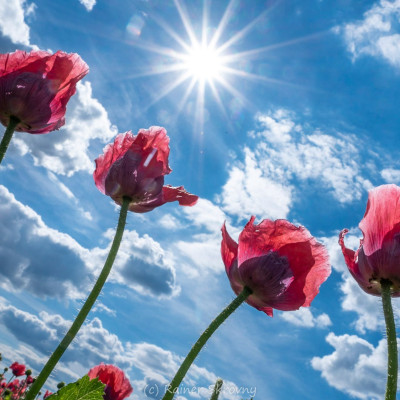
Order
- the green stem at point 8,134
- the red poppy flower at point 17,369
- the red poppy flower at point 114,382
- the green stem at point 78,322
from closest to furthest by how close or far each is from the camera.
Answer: the green stem at point 78,322 → the green stem at point 8,134 → the red poppy flower at point 114,382 → the red poppy flower at point 17,369

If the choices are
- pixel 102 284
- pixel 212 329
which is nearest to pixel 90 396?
pixel 102 284

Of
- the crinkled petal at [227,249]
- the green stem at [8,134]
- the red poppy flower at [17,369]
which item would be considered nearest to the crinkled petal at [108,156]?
the green stem at [8,134]

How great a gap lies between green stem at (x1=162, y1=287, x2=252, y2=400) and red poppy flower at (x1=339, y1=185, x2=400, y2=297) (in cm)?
54

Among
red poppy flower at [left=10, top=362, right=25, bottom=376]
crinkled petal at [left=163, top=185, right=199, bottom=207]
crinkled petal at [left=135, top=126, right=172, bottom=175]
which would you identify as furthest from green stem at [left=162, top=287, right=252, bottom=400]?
red poppy flower at [left=10, top=362, right=25, bottom=376]

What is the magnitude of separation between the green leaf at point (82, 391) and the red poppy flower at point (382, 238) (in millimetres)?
1150

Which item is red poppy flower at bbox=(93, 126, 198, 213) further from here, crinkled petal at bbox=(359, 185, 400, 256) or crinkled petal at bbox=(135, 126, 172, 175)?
crinkled petal at bbox=(359, 185, 400, 256)

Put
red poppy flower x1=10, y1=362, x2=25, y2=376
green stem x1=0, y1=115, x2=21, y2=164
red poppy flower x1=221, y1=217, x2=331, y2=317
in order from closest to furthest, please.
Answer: green stem x1=0, y1=115, x2=21, y2=164 < red poppy flower x1=221, y1=217, x2=331, y2=317 < red poppy flower x1=10, y1=362, x2=25, y2=376

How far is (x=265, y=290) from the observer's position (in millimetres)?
2053

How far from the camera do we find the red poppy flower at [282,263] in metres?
2.04

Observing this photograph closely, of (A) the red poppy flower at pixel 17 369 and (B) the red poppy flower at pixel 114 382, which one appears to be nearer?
(B) the red poppy flower at pixel 114 382

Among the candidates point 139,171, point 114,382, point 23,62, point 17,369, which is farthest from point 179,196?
point 17,369

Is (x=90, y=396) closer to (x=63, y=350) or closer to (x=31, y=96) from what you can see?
(x=63, y=350)

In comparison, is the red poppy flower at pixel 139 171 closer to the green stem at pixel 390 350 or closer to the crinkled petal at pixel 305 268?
the crinkled petal at pixel 305 268

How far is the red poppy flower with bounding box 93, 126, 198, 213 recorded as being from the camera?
2430 millimetres
